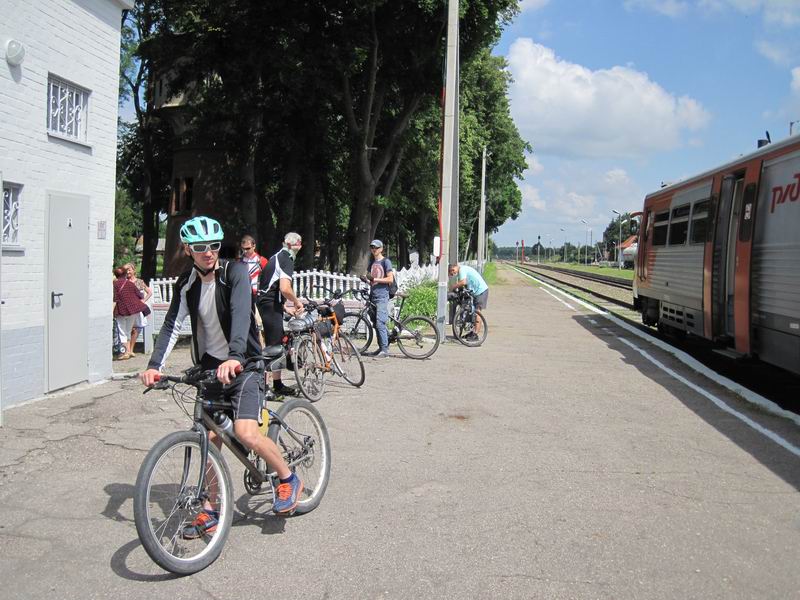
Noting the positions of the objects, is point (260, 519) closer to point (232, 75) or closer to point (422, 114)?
point (232, 75)

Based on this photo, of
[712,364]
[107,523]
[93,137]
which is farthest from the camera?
[712,364]

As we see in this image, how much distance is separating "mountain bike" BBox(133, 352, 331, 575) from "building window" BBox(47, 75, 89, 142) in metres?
5.90

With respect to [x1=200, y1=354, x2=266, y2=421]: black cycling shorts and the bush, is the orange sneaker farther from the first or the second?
the bush

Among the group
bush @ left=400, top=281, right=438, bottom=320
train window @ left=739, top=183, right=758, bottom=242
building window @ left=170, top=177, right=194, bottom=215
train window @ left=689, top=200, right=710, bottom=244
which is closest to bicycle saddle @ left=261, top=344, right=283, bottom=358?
train window @ left=739, top=183, right=758, bottom=242

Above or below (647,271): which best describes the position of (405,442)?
below

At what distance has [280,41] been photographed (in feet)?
70.8

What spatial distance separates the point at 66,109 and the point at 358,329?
536 cm

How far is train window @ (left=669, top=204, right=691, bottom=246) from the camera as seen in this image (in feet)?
40.7

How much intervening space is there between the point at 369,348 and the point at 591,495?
736cm

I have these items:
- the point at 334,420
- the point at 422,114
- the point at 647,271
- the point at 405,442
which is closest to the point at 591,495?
the point at 405,442

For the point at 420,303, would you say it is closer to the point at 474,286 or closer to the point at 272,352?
the point at 474,286

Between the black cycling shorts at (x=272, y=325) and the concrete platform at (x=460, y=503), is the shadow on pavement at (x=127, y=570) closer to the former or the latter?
the concrete platform at (x=460, y=503)

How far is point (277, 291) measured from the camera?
7.93m

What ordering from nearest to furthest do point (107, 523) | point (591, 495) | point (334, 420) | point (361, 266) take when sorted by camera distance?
1. point (107, 523)
2. point (591, 495)
3. point (334, 420)
4. point (361, 266)
